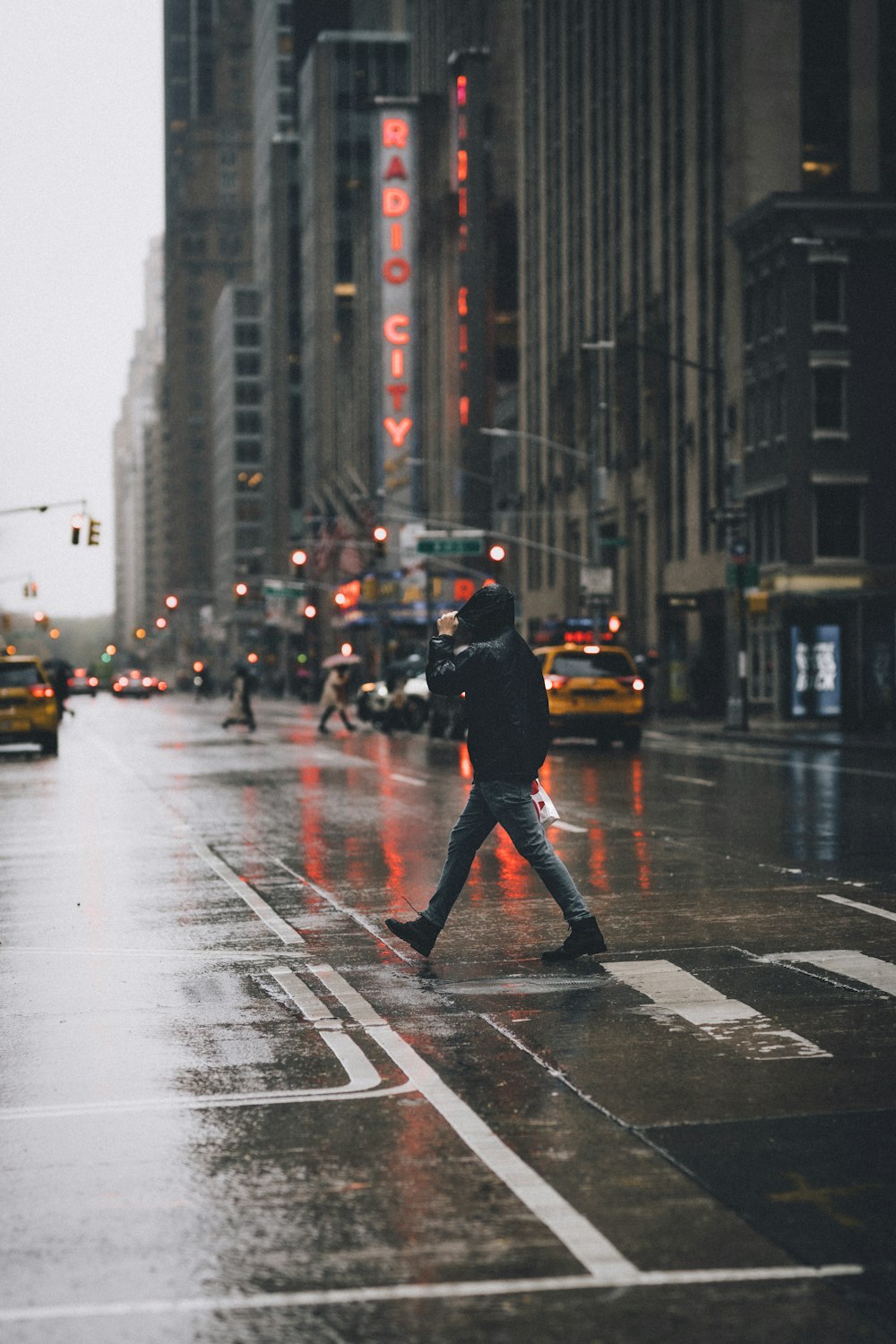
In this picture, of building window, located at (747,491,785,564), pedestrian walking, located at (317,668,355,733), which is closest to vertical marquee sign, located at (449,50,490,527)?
building window, located at (747,491,785,564)

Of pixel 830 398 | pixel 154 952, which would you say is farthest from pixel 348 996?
pixel 830 398

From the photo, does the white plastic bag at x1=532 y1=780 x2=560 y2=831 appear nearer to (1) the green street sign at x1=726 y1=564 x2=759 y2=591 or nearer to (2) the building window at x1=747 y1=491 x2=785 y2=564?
(1) the green street sign at x1=726 y1=564 x2=759 y2=591

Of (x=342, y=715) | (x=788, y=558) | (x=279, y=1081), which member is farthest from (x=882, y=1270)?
(x=788, y=558)

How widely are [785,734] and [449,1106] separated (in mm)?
35545

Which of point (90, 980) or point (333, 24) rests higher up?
point (333, 24)

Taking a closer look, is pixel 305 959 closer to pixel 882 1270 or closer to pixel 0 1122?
pixel 0 1122

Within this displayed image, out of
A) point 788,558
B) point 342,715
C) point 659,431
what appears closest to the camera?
point 342,715

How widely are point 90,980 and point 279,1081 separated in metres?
2.83

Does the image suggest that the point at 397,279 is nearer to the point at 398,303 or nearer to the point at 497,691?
the point at 398,303

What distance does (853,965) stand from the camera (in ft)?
31.9

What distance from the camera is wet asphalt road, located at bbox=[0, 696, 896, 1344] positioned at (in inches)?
185

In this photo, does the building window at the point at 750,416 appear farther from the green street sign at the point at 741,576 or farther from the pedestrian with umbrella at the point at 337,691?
the pedestrian with umbrella at the point at 337,691

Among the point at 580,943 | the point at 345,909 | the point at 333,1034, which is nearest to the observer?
A: the point at 333,1034

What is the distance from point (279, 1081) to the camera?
717 cm
